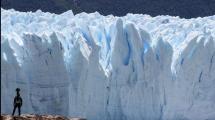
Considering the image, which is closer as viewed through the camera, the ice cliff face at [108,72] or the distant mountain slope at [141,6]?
the ice cliff face at [108,72]

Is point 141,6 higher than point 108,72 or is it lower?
higher

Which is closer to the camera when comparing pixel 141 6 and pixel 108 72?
pixel 108 72

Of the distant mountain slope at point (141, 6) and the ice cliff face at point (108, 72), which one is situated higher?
the distant mountain slope at point (141, 6)

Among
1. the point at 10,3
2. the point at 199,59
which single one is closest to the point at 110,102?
the point at 199,59

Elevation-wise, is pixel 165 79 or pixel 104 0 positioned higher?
pixel 104 0

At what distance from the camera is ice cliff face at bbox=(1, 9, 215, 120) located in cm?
2075

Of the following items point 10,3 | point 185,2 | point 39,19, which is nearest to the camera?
point 39,19

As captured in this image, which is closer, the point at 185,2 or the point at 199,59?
the point at 199,59

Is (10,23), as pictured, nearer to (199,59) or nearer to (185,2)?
(199,59)

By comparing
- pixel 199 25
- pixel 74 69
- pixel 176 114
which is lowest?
pixel 176 114

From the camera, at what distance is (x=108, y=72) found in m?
22.3

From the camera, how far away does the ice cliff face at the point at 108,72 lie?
68.1 feet

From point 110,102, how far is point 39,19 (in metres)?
4.99

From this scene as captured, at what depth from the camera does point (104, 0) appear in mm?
38938
